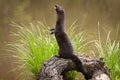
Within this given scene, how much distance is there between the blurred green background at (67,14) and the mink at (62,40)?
1904mm

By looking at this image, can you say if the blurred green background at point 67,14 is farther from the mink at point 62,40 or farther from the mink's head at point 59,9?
the mink's head at point 59,9

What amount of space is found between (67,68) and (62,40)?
288 millimetres

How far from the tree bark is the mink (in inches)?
2.5

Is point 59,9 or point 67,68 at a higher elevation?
point 59,9

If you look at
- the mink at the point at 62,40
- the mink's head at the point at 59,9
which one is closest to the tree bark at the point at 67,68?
the mink at the point at 62,40

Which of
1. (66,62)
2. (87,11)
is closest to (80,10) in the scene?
(87,11)

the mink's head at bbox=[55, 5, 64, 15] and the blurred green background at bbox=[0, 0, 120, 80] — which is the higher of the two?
the blurred green background at bbox=[0, 0, 120, 80]

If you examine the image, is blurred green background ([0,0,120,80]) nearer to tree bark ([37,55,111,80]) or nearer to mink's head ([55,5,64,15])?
tree bark ([37,55,111,80])

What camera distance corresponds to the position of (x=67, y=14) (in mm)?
8219

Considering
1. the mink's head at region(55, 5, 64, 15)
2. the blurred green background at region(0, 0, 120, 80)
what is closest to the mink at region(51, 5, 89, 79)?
the mink's head at region(55, 5, 64, 15)

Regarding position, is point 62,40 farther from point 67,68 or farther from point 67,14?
point 67,14

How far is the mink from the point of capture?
2932 millimetres

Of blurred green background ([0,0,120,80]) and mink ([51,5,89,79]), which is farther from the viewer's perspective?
blurred green background ([0,0,120,80])

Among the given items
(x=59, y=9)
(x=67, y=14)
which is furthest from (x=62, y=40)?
(x=67, y=14)
